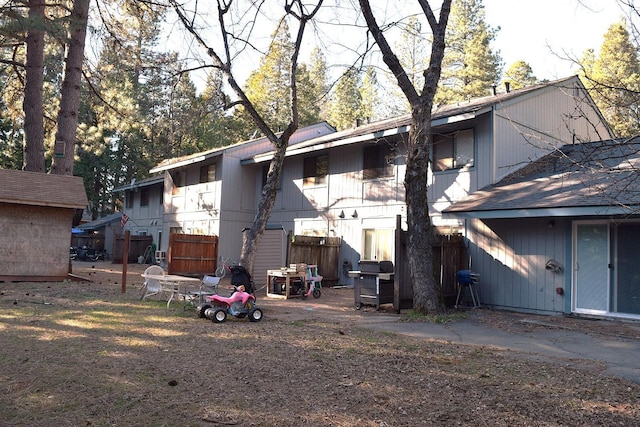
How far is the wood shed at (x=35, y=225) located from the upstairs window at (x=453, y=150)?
33.7 feet

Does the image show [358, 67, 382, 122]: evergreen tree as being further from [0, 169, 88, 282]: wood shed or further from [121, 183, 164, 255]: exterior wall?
[0, 169, 88, 282]: wood shed

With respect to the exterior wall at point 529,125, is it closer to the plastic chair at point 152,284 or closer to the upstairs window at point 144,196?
the plastic chair at point 152,284

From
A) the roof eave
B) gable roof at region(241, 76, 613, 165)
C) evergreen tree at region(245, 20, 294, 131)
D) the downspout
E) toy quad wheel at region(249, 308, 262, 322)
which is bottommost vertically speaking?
toy quad wheel at region(249, 308, 262, 322)

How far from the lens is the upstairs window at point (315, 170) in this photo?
59.6 feet

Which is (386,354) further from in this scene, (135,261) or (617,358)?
(135,261)

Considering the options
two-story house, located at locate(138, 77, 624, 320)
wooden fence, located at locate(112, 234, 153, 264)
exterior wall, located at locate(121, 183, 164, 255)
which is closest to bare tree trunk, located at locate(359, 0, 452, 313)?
two-story house, located at locate(138, 77, 624, 320)

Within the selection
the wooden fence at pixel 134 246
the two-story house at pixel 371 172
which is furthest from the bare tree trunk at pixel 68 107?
the wooden fence at pixel 134 246

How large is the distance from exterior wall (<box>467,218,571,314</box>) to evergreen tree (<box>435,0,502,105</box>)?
22485 millimetres

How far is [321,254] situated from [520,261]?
684 centimetres

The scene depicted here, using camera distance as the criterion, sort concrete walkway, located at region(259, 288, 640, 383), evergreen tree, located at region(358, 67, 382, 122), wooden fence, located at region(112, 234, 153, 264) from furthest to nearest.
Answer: evergreen tree, located at region(358, 67, 382, 122) → wooden fence, located at region(112, 234, 153, 264) → concrete walkway, located at region(259, 288, 640, 383)

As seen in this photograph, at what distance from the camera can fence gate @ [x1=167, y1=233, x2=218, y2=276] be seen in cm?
1856

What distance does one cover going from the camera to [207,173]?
876 inches

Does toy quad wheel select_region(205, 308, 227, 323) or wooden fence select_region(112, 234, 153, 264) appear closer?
toy quad wheel select_region(205, 308, 227, 323)

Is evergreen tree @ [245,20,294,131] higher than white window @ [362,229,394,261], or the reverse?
evergreen tree @ [245,20,294,131]
